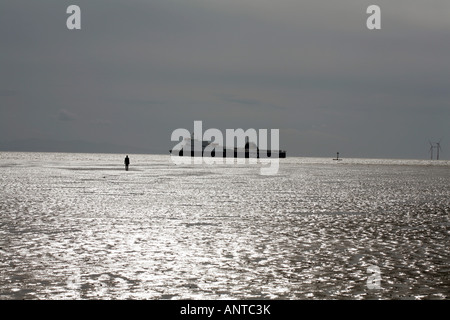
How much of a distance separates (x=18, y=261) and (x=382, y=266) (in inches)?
364

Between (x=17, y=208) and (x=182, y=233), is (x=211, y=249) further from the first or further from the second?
(x=17, y=208)

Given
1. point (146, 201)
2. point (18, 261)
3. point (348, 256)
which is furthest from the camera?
point (146, 201)

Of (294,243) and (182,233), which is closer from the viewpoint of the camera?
(294,243)

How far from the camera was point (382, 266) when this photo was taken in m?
Result: 13.2

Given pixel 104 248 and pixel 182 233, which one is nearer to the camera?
pixel 104 248
